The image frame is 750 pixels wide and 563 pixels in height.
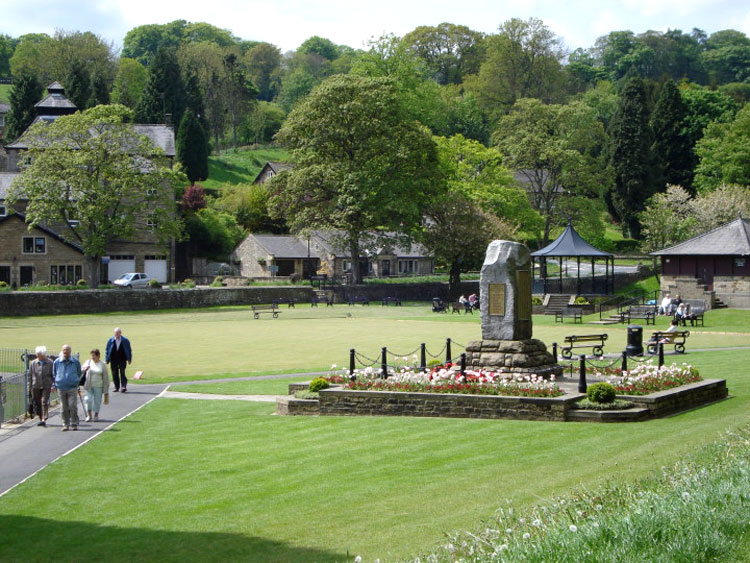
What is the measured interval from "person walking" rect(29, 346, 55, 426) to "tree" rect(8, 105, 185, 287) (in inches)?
1784

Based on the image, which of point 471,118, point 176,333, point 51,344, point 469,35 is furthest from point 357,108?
point 469,35

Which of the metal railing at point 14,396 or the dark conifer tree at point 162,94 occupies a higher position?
the dark conifer tree at point 162,94

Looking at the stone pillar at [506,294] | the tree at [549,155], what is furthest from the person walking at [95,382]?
the tree at [549,155]

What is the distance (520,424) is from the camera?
17359mm

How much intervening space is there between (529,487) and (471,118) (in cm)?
10823

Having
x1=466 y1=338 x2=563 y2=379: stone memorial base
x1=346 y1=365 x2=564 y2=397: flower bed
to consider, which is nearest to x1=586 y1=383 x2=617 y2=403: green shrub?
x1=346 y1=365 x2=564 y2=397: flower bed

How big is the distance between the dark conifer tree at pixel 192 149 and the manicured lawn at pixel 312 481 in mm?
81766

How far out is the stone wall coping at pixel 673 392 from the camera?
17.9 m

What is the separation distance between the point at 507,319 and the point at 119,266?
61.0m

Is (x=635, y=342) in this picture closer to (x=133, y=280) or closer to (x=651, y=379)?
(x=651, y=379)

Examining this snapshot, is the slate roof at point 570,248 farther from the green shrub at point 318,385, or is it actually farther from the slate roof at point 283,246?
the green shrub at point 318,385

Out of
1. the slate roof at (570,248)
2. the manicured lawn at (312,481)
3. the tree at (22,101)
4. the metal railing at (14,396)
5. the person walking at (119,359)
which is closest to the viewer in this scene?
the manicured lawn at (312,481)

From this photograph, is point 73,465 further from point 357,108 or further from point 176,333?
point 357,108

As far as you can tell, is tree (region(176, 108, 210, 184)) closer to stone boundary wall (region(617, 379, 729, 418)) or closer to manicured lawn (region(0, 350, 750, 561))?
manicured lawn (region(0, 350, 750, 561))
